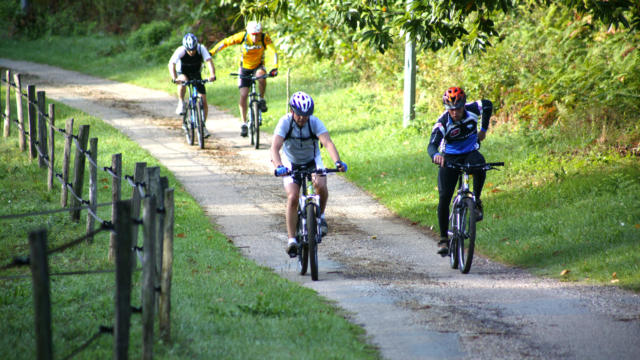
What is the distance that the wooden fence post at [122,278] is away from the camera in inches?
180

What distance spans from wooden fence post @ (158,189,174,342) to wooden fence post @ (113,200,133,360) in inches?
33.9

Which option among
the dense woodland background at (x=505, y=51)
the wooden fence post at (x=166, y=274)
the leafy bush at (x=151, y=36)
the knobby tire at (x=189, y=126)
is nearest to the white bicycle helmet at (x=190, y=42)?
the dense woodland background at (x=505, y=51)

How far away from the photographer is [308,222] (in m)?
8.17

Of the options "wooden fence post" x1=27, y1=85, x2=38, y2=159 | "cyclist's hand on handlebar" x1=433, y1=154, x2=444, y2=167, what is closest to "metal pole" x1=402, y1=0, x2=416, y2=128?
"wooden fence post" x1=27, y1=85, x2=38, y2=159

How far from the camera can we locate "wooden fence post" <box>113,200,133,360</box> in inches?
180

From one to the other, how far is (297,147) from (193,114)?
7.79m

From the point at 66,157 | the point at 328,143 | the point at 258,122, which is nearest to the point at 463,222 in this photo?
the point at 328,143

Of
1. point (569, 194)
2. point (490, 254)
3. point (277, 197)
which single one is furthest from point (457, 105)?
point (277, 197)

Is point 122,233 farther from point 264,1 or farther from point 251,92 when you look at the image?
point 251,92

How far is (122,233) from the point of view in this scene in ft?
15.0

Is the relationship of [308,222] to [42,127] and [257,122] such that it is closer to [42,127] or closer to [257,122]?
[42,127]

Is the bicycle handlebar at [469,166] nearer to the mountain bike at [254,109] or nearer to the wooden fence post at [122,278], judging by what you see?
the wooden fence post at [122,278]

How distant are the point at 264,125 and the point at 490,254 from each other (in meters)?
10.2

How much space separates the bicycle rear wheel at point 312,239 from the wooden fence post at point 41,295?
13.5 feet
